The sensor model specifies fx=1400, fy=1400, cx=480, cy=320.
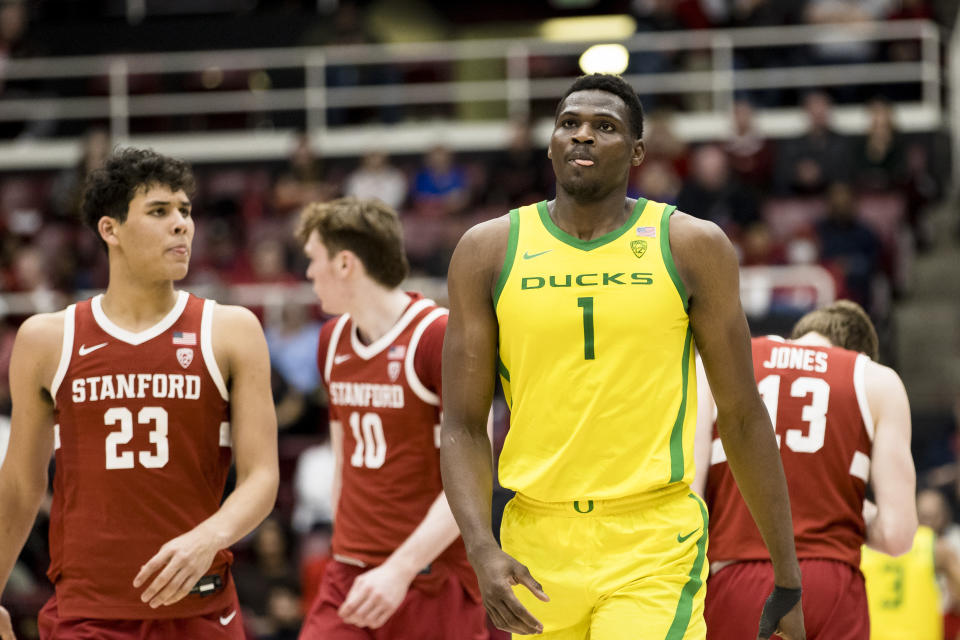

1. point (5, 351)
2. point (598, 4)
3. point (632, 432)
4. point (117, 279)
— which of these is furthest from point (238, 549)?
point (598, 4)

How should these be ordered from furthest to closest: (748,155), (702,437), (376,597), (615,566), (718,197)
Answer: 1. (748,155)
2. (718,197)
3. (376,597)
4. (702,437)
5. (615,566)

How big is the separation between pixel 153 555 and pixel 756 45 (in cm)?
1387

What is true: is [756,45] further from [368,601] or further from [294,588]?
[368,601]

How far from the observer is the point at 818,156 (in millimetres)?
15094

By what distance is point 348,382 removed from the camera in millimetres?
5875

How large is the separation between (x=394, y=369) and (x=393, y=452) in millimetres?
343

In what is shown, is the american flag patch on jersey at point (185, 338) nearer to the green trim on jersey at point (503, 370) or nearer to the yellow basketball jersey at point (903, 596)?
the green trim on jersey at point (503, 370)

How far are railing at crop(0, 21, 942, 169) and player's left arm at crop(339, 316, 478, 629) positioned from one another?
11.5 meters

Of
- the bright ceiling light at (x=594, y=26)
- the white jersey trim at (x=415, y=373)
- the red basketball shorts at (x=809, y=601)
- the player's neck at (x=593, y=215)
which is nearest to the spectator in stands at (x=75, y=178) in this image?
the bright ceiling light at (x=594, y=26)

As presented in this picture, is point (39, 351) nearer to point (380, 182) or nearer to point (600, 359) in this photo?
point (600, 359)

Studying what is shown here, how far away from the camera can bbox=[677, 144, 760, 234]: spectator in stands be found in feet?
46.0

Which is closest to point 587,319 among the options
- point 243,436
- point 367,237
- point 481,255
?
point 481,255

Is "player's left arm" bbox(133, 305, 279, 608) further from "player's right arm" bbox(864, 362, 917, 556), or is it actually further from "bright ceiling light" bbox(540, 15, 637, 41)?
"bright ceiling light" bbox(540, 15, 637, 41)

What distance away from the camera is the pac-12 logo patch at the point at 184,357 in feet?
16.1
